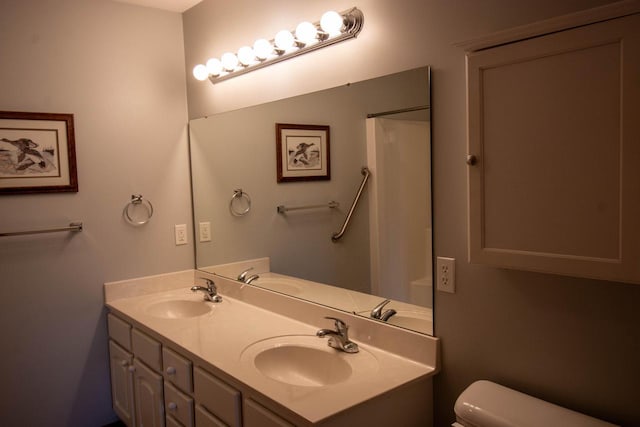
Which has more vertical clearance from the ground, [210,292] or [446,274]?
[446,274]

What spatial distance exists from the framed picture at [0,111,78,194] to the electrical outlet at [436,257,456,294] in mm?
1876

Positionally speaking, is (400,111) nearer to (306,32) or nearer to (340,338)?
(306,32)

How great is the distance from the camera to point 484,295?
1.46 meters

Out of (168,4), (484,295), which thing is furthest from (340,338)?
(168,4)

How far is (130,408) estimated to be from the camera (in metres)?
2.40

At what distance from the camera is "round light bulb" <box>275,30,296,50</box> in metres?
2.00

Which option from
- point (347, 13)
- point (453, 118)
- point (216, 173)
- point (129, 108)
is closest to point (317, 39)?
point (347, 13)

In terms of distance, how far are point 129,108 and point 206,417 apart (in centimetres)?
169

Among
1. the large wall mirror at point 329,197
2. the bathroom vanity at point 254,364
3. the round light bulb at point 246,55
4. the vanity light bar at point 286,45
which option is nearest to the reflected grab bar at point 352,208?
the large wall mirror at point 329,197

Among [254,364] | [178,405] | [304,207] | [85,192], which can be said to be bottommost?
[178,405]

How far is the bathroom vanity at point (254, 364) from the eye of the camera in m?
1.42

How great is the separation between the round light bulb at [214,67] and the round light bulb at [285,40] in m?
0.52

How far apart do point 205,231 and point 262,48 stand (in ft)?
3.77

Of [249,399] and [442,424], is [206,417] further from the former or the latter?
[442,424]
